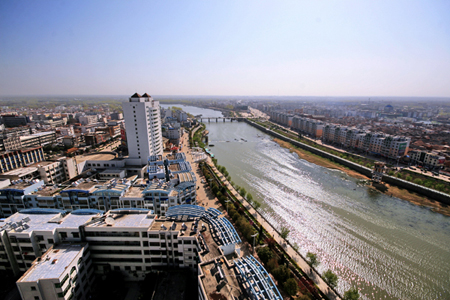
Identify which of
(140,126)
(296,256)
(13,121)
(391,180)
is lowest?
(391,180)

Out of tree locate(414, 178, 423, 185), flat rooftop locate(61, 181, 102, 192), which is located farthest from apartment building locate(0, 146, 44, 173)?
tree locate(414, 178, 423, 185)

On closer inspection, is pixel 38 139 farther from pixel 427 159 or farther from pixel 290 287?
pixel 427 159

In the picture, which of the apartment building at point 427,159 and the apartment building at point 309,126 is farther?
the apartment building at point 309,126

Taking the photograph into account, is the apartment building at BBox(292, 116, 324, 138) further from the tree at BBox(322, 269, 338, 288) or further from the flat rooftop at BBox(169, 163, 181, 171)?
the tree at BBox(322, 269, 338, 288)

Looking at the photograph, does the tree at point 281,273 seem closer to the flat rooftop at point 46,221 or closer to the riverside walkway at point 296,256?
the riverside walkway at point 296,256

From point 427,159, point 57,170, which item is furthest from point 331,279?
point 427,159

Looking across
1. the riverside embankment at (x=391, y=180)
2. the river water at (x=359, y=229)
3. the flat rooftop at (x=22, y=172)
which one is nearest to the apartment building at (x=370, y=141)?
the riverside embankment at (x=391, y=180)

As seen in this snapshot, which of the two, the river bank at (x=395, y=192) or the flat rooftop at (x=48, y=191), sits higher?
the flat rooftop at (x=48, y=191)
